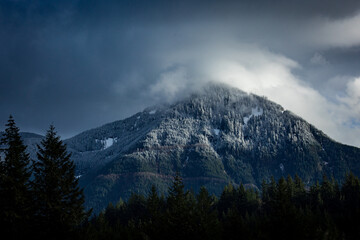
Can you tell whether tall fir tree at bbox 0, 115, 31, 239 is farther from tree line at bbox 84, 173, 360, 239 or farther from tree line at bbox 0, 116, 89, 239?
tree line at bbox 84, 173, 360, 239

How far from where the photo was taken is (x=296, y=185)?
156 meters

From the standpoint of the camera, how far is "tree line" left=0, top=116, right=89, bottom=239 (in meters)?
51.5

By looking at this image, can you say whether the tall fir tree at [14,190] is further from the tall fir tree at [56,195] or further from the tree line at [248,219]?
the tree line at [248,219]

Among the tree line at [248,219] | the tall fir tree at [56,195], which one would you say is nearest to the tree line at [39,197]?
the tall fir tree at [56,195]

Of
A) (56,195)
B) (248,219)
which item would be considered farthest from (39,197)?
(248,219)

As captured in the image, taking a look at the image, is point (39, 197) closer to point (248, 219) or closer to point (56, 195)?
point (56, 195)

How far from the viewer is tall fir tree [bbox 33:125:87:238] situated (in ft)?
171

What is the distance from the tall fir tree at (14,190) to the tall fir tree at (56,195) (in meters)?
1.68

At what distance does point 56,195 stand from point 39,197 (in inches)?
92.1

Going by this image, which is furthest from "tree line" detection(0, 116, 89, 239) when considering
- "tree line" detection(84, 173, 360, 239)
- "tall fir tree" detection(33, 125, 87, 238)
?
"tree line" detection(84, 173, 360, 239)

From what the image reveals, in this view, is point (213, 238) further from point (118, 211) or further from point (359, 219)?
point (118, 211)

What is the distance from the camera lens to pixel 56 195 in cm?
5316

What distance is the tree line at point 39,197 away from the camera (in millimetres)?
51531

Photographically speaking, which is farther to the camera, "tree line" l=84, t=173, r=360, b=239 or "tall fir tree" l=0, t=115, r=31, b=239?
"tree line" l=84, t=173, r=360, b=239
